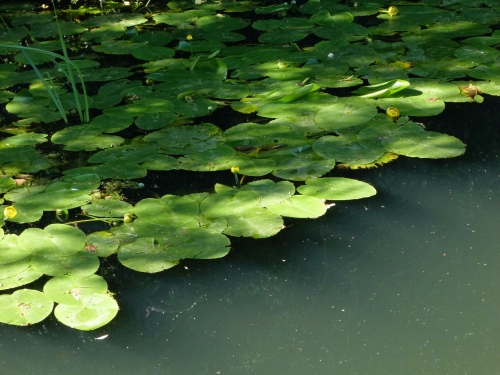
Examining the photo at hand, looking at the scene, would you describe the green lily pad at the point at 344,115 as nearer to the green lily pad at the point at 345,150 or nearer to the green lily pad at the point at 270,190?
the green lily pad at the point at 345,150

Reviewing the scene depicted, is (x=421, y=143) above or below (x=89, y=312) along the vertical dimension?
above

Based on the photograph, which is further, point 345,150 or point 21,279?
point 345,150

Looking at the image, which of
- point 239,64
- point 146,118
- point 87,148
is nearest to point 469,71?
point 239,64

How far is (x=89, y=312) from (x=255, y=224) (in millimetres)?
486

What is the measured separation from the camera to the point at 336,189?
1979 millimetres

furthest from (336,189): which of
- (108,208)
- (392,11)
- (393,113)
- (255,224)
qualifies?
(392,11)

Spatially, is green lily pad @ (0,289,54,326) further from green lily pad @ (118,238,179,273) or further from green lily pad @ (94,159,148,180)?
green lily pad @ (94,159,148,180)

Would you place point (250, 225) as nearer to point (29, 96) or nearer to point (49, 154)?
point (49, 154)

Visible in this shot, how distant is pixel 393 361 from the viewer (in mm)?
1435

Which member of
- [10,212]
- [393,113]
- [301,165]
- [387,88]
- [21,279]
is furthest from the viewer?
[387,88]

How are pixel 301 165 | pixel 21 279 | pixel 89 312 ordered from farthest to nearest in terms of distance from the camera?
pixel 301 165 → pixel 21 279 → pixel 89 312

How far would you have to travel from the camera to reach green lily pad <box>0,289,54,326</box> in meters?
1.60

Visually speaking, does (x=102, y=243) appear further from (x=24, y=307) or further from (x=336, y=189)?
(x=336, y=189)

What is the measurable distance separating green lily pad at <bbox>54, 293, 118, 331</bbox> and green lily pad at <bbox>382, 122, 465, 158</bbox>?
101 centimetres
